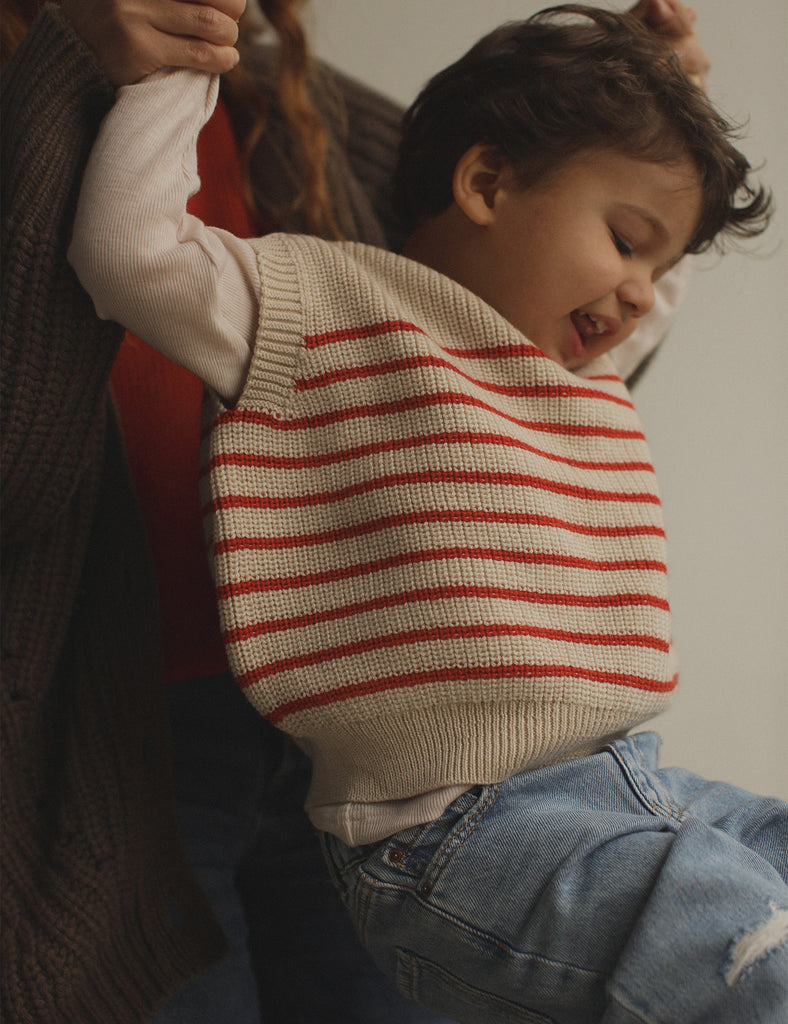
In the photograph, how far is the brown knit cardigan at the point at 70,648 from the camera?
58 centimetres

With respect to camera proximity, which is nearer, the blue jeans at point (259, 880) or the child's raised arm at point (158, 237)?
the child's raised arm at point (158, 237)

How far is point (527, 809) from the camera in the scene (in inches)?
24.8

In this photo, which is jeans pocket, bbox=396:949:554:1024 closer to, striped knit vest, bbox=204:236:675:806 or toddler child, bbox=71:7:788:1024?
toddler child, bbox=71:7:788:1024

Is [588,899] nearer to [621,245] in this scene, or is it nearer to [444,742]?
[444,742]

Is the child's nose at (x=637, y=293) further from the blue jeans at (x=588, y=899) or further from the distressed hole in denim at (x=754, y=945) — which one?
the distressed hole in denim at (x=754, y=945)

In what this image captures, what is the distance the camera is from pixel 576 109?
0.77 metres

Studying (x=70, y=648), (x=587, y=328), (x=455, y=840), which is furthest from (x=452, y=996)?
(x=587, y=328)

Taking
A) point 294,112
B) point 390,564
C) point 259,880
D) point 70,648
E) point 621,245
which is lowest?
point 259,880

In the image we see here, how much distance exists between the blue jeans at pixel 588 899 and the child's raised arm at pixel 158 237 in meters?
0.38

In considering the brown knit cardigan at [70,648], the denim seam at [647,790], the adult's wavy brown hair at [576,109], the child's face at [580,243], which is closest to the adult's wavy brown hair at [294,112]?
the adult's wavy brown hair at [576,109]

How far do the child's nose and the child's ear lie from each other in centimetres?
14

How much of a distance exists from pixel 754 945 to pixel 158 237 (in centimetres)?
56

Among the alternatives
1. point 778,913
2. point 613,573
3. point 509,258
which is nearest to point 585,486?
point 613,573

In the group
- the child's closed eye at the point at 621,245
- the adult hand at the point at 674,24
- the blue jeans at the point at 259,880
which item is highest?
the adult hand at the point at 674,24
